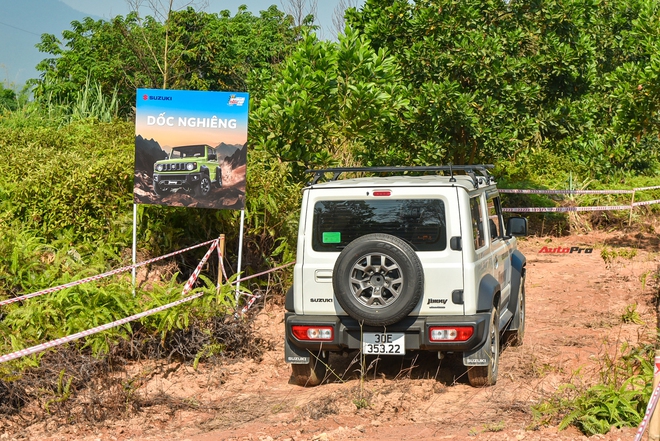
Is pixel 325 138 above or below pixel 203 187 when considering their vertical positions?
above

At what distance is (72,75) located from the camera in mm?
26734

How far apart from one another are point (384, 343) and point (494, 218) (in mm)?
2185

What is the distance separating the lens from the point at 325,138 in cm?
1117

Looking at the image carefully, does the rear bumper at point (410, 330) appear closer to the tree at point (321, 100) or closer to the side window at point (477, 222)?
the side window at point (477, 222)

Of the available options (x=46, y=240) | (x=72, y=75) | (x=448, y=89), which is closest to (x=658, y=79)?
(x=448, y=89)

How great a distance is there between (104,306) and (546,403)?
13.8ft

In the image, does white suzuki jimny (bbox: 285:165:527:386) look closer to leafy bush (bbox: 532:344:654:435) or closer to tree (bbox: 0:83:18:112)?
leafy bush (bbox: 532:344:654:435)

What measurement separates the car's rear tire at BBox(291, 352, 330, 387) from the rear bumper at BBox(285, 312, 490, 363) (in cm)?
31

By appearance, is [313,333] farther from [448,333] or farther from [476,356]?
[476,356]

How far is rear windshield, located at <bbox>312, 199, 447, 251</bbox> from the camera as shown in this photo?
6367 mm

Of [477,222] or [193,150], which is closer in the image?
[477,222]

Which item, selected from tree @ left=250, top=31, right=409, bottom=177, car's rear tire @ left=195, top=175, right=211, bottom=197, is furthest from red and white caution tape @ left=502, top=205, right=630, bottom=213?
car's rear tire @ left=195, top=175, right=211, bottom=197

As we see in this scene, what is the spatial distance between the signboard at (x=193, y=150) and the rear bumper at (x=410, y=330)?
112 inches

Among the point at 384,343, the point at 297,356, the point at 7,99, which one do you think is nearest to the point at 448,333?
the point at 384,343
